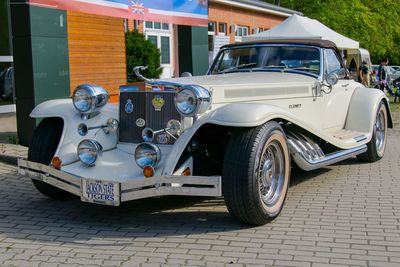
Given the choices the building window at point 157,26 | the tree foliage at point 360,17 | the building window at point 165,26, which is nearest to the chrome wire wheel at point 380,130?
the building window at point 157,26

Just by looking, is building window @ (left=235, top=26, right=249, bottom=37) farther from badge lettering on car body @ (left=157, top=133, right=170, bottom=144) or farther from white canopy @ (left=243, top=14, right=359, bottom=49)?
badge lettering on car body @ (left=157, top=133, right=170, bottom=144)

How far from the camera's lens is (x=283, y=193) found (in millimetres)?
5391

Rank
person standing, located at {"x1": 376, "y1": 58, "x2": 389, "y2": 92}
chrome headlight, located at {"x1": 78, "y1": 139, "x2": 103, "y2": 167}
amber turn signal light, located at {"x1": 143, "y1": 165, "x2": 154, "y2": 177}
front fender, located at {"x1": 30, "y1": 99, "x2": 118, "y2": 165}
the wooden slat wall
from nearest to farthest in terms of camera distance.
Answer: amber turn signal light, located at {"x1": 143, "y1": 165, "x2": 154, "y2": 177}, chrome headlight, located at {"x1": 78, "y1": 139, "x2": 103, "y2": 167}, front fender, located at {"x1": 30, "y1": 99, "x2": 118, "y2": 165}, the wooden slat wall, person standing, located at {"x1": 376, "y1": 58, "x2": 389, "y2": 92}

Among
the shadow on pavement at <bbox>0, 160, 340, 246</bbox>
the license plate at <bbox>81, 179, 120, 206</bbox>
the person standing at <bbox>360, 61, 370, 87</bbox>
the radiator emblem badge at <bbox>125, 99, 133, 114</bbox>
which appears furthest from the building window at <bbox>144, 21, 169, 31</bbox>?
the license plate at <bbox>81, 179, 120, 206</bbox>

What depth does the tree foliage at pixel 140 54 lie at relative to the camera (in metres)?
15.9

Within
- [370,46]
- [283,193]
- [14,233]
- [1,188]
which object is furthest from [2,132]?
[370,46]

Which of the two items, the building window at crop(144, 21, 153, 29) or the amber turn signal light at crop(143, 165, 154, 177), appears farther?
the building window at crop(144, 21, 153, 29)

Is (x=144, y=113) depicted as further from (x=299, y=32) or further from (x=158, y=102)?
(x=299, y=32)

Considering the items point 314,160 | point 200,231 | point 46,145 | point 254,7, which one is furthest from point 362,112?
point 254,7

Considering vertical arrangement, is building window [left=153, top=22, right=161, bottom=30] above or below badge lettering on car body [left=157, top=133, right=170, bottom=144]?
above

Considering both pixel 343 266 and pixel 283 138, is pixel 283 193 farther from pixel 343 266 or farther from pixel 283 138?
pixel 343 266

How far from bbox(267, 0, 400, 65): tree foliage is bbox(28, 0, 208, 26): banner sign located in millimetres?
14990

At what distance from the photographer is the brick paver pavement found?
4.27 m

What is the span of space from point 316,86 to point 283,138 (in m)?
1.84
